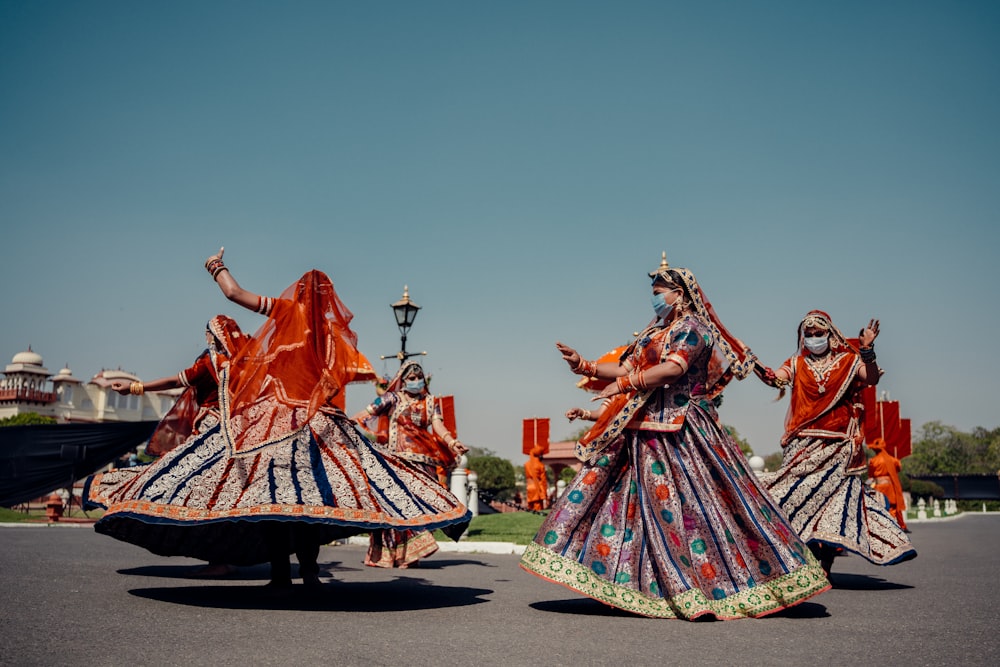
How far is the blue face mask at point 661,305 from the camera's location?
5.98m

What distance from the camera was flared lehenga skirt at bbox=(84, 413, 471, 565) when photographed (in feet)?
16.4

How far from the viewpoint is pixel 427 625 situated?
4727 mm

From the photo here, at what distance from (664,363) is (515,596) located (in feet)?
6.78

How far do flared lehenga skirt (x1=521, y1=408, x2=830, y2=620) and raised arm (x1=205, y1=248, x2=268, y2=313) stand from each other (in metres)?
2.37

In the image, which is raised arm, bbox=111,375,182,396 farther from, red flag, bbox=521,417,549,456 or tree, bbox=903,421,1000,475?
tree, bbox=903,421,1000,475

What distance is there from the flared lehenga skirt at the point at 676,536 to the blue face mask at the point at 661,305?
0.71m

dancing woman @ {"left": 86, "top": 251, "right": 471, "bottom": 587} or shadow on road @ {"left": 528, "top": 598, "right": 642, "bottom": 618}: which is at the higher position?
dancing woman @ {"left": 86, "top": 251, "right": 471, "bottom": 587}

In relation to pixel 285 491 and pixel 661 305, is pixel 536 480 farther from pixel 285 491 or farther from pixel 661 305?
pixel 285 491

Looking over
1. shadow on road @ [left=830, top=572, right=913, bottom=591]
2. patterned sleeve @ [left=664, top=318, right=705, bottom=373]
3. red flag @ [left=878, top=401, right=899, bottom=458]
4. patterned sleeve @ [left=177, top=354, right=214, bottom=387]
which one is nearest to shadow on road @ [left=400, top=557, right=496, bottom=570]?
patterned sleeve @ [left=177, top=354, right=214, bottom=387]

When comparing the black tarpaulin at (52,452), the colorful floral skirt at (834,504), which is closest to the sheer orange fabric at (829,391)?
the colorful floral skirt at (834,504)

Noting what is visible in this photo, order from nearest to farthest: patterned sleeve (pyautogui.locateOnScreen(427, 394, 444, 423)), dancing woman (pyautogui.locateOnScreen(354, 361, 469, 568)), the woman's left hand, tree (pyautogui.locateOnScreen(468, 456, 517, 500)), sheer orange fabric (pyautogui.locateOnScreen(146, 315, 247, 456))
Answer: the woman's left hand
sheer orange fabric (pyautogui.locateOnScreen(146, 315, 247, 456))
dancing woman (pyautogui.locateOnScreen(354, 361, 469, 568))
patterned sleeve (pyautogui.locateOnScreen(427, 394, 444, 423))
tree (pyautogui.locateOnScreen(468, 456, 517, 500))

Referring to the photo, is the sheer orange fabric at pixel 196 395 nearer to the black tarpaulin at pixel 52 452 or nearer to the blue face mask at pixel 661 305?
the blue face mask at pixel 661 305

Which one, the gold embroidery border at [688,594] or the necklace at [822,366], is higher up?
the necklace at [822,366]

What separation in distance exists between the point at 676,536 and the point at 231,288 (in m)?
3.22
